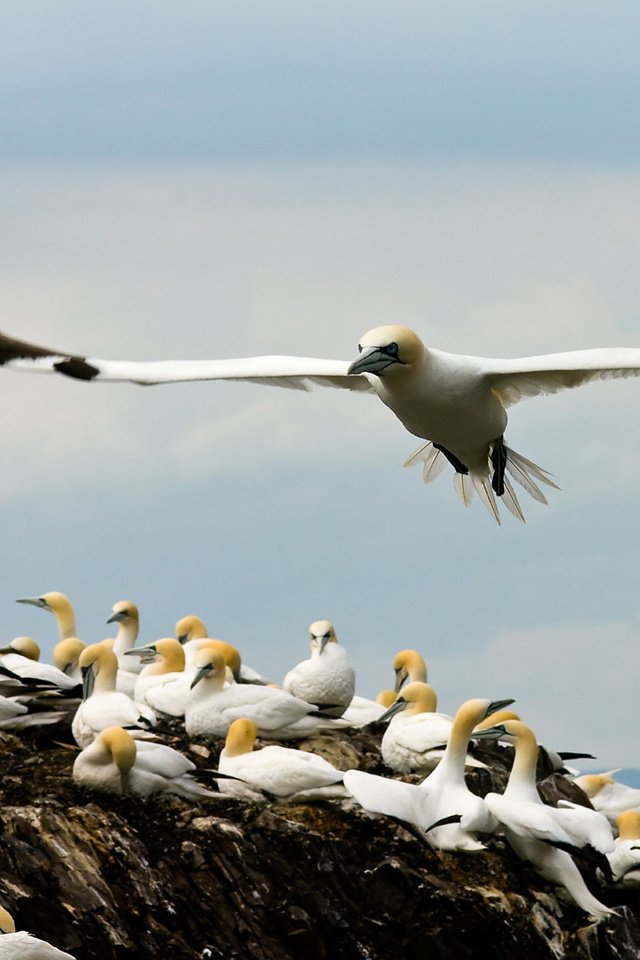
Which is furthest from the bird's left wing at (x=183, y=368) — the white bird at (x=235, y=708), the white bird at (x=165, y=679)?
the white bird at (x=165, y=679)

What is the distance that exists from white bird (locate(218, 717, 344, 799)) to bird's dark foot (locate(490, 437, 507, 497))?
101 inches

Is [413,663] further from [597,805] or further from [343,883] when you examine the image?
[343,883]

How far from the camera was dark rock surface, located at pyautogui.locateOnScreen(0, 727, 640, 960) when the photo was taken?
45.1ft

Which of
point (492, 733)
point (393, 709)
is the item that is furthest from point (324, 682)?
point (492, 733)

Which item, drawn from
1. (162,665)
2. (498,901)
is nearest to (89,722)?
(162,665)

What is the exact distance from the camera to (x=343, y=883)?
1436cm

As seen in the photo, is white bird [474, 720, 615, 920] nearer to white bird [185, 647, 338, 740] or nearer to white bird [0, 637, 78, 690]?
white bird [185, 647, 338, 740]

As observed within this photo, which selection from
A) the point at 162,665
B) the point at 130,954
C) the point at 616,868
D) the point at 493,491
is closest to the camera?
the point at 130,954

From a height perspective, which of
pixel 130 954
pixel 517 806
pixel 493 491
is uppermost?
pixel 493 491

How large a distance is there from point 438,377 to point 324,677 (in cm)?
384

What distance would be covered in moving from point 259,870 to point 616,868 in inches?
107

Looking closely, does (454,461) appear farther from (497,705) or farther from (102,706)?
(102,706)

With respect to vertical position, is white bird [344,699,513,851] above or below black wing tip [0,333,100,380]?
→ below

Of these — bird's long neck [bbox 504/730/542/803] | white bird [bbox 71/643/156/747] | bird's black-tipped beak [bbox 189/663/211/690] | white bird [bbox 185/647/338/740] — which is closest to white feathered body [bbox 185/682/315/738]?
white bird [bbox 185/647/338/740]
